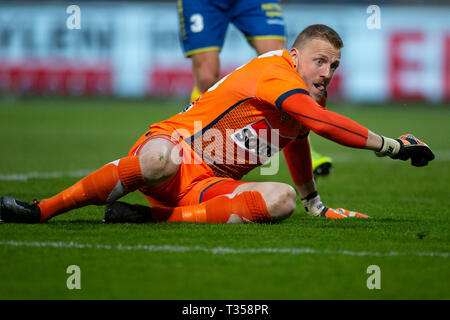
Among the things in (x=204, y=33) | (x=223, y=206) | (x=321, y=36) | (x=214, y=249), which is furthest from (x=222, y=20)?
(x=214, y=249)

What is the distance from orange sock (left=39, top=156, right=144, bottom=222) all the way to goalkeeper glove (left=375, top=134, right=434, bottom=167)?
124cm

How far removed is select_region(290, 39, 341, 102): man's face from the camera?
150 inches

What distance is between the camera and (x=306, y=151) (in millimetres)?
4438

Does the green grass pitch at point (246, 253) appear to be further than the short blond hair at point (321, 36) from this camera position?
No

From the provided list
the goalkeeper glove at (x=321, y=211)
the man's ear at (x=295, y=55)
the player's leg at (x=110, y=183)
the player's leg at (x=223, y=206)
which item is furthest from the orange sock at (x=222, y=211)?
the man's ear at (x=295, y=55)

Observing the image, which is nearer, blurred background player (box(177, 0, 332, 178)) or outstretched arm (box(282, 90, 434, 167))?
outstretched arm (box(282, 90, 434, 167))

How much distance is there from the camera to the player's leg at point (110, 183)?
3.67 metres

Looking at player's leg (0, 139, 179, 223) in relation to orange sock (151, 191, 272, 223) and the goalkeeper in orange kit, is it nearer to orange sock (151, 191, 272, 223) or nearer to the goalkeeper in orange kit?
the goalkeeper in orange kit

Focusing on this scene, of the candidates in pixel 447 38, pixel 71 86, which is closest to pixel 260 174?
pixel 447 38

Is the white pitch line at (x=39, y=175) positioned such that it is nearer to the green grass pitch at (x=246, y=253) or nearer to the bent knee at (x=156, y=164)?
the green grass pitch at (x=246, y=253)

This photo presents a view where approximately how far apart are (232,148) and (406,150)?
0.96 meters

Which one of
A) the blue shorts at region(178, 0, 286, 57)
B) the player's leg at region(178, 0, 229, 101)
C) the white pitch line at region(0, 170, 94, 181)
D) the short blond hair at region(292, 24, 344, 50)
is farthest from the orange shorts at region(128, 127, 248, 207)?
the white pitch line at region(0, 170, 94, 181)

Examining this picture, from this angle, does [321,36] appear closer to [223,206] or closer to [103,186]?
[223,206]

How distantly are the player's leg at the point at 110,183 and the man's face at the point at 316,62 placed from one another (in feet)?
2.66
